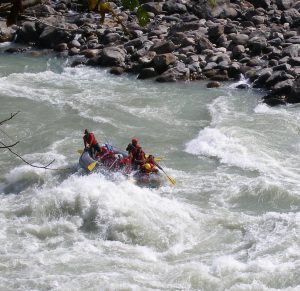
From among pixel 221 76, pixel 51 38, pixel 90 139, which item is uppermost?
pixel 90 139

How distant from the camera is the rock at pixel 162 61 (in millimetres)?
18641

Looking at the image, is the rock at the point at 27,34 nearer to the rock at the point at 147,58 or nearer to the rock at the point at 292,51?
the rock at the point at 147,58

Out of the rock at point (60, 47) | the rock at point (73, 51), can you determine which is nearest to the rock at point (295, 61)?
the rock at point (73, 51)

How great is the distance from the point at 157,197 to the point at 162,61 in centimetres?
875

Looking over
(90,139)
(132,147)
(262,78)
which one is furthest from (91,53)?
(132,147)

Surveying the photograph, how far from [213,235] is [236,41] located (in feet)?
39.9

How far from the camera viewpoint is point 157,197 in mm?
10672

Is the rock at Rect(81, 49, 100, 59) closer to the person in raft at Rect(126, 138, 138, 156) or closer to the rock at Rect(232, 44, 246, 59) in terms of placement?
the rock at Rect(232, 44, 246, 59)

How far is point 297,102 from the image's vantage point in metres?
16.1

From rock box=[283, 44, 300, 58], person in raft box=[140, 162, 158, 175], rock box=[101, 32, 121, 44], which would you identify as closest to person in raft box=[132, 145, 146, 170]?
person in raft box=[140, 162, 158, 175]

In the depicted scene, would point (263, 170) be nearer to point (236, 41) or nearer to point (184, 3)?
point (236, 41)

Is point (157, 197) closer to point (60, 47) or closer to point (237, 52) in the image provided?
point (237, 52)

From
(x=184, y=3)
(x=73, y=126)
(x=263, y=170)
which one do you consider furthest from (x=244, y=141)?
(x=184, y=3)

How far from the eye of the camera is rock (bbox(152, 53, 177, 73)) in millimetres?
18641
